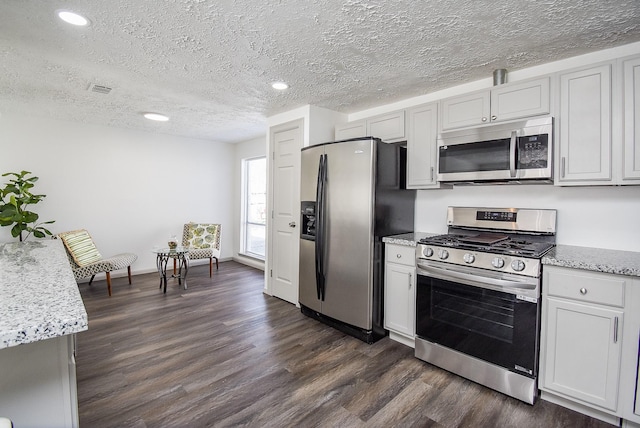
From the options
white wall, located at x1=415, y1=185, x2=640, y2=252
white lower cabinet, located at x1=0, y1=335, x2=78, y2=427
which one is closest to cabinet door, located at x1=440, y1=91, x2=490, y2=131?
white wall, located at x1=415, y1=185, x2=640, y2=252

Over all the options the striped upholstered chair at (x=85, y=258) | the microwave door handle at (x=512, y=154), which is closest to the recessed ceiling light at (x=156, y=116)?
the striped upholstered chair at (x=85, y=258)

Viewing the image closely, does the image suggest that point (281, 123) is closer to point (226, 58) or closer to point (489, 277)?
point (226, 58)

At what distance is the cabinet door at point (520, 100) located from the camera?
2195 mm

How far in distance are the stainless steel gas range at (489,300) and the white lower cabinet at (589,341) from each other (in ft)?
0.26

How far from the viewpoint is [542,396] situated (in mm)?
2016

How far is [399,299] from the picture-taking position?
2.70 m

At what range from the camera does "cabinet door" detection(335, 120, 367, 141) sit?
3.32 m

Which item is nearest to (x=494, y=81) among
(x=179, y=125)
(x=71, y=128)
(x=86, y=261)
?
(x=179, y=125)

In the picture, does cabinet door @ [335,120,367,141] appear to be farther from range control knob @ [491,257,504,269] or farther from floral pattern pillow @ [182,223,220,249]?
floral pattern pillow @ [182,223,220,249]

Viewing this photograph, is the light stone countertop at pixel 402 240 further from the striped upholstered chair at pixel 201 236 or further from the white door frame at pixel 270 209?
the striped upholstered chair at pixel 201 236

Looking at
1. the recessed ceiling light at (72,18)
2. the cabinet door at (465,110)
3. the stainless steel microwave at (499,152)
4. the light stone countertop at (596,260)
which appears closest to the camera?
the light stone countertop at (596,260)

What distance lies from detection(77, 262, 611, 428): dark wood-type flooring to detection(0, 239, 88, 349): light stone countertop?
0.94 metres

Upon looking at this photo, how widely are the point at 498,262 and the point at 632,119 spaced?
1161mm

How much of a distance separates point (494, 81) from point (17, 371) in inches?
128
